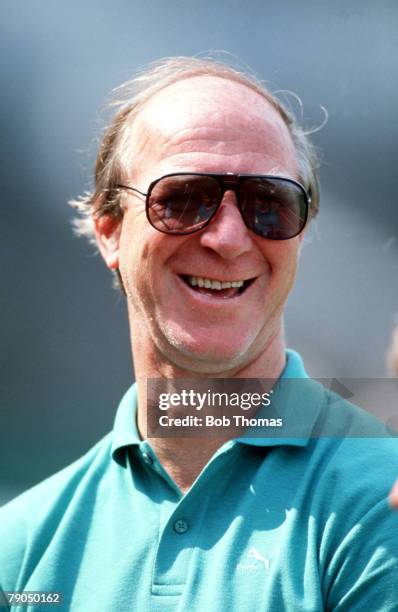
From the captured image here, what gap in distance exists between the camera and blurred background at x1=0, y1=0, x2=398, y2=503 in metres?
2.21

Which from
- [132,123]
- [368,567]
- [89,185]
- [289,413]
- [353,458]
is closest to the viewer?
[368,567]

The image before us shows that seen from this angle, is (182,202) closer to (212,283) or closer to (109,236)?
(212,283)

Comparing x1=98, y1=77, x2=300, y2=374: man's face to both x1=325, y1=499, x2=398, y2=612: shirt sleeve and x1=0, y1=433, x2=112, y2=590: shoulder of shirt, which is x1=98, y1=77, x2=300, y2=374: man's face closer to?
x1=0, y1=433, x2=112, y2=590: shoulder of shirt

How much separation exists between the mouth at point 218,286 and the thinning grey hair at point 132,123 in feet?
0.86

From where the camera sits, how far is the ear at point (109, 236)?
1752mm

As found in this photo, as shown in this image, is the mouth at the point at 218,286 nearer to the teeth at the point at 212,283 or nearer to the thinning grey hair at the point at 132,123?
the teeth at the point at 212,283

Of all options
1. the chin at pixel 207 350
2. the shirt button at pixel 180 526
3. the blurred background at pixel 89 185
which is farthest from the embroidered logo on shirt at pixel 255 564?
the blurred background at pixel 89 185

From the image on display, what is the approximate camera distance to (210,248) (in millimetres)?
1527

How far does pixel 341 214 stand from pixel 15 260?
100cm

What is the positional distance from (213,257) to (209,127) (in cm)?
24

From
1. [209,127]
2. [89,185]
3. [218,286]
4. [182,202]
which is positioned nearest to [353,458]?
[218,286]

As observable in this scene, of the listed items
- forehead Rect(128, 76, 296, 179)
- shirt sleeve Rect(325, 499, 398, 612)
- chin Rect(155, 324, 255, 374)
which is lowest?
shirt sleeve Rect(325, 499, 398, 612)

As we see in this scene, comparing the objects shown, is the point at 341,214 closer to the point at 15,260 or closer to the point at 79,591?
the point at 15,260

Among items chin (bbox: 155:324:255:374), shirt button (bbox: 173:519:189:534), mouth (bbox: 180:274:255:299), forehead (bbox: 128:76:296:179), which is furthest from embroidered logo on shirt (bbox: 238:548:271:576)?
forehead (bbox: 128:76:296:179)
